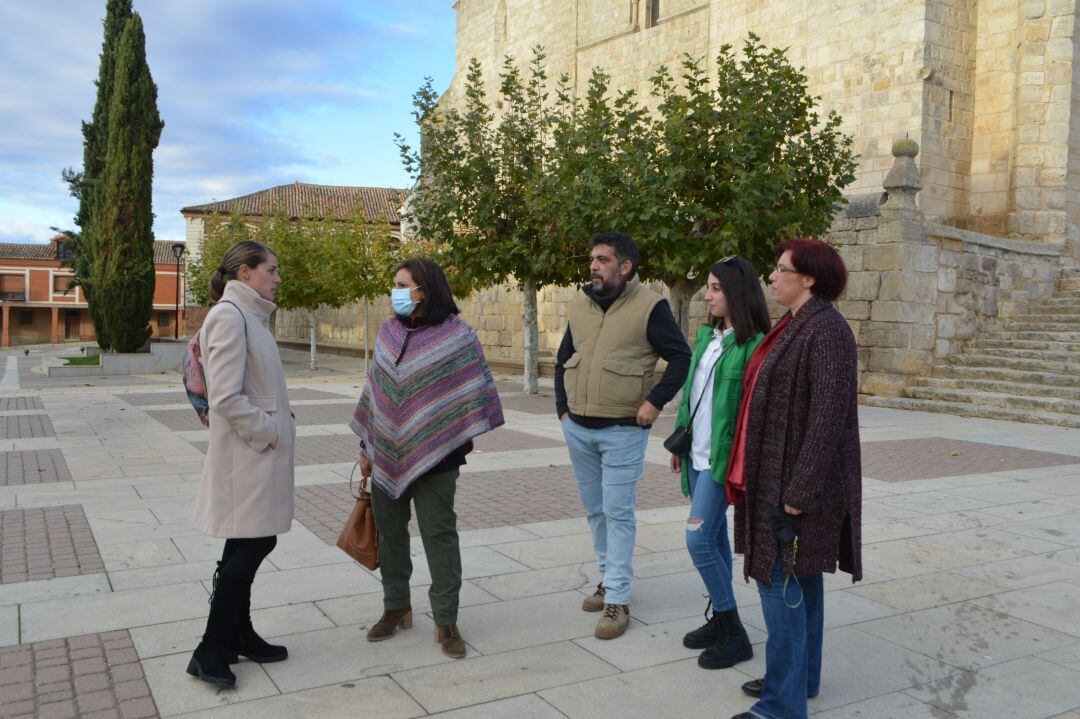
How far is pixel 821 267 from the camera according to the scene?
3.11 metres

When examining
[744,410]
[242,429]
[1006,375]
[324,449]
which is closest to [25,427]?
[324,449]

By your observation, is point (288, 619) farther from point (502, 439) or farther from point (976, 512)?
point (502, 439)

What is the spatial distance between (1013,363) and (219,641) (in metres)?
14.3

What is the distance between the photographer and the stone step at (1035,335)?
14945mm

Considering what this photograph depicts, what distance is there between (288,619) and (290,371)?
75.0ft

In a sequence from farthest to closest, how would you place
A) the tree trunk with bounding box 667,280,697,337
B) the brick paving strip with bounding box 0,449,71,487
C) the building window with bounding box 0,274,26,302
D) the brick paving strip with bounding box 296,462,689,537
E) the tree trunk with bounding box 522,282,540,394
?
the building window with bounding box 0,274,26,302
the tree trunk with bounding box 522,282,540,394
the tree trunk with bounding box 667,280,697,337
the brick paving strip with bounding box 0,449,71,487
the brick paving strip with bounding box 296,462,689,537

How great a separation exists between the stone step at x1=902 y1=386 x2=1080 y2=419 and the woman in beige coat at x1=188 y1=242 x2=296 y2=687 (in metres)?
11.9

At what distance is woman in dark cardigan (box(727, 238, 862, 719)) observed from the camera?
297cm

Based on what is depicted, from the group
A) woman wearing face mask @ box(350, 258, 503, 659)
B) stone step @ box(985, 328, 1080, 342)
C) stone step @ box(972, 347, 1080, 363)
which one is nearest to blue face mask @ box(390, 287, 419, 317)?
woman wearing face mask @ box(350, 258, 503, 659)

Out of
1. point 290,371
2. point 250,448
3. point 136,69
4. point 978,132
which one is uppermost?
point 136,69

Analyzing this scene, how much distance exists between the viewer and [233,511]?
11.5 ft

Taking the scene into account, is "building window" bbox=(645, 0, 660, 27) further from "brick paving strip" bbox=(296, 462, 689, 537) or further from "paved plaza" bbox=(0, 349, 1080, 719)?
"brick paving strip" bbox=(296, 462, 689, 537)

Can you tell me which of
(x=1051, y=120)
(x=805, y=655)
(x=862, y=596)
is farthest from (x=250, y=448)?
(x=1051, y=120)

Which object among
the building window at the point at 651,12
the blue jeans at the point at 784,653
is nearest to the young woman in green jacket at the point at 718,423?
the blue jeans at the point at 784,653
